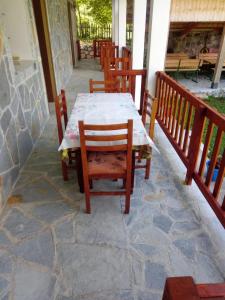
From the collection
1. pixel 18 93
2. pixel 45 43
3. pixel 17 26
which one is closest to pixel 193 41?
pixel 45 43

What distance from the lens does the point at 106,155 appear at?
2.10 m

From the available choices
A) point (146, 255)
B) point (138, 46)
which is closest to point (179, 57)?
point (138, 46)

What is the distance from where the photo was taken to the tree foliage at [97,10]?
1388cm

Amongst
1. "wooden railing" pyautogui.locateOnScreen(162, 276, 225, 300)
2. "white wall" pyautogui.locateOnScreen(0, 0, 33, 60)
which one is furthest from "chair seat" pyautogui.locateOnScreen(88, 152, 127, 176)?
"white wall" pyautogui.locateOnScreen(0, 0, 33, 60)

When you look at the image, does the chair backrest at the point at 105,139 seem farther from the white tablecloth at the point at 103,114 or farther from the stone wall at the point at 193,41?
the stone wall at the point at 193,41

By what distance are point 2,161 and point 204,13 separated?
6.35 meters

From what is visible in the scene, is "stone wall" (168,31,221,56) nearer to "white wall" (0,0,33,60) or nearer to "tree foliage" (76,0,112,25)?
"tree foliage" (76,0,112,25)

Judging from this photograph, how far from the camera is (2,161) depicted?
2197 millimetres

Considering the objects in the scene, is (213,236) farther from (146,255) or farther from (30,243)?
(30,243)

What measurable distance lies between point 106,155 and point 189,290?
155cm

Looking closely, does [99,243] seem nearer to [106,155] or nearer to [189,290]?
[106,155]

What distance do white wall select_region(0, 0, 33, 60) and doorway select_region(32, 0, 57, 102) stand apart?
1.13 meters

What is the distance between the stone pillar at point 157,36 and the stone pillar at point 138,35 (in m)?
0.37

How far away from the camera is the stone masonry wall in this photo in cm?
225
